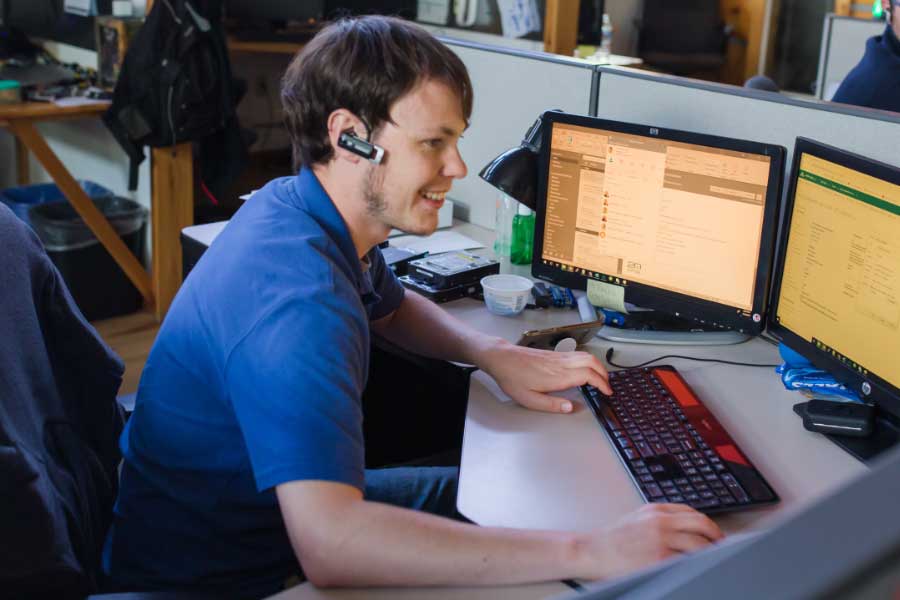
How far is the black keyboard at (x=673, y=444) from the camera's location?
1.21 metres

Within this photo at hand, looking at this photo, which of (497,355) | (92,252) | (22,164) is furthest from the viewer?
(22,164)

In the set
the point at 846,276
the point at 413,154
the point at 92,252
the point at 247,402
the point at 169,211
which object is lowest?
the point at 92,252

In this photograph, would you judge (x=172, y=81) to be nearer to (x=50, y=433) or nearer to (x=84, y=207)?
(x=84, y=207)

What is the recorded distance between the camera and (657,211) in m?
1.73

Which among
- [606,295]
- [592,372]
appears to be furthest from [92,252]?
[592,372]

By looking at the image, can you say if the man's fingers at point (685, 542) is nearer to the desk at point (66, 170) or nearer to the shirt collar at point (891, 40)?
the shirt collar at point (891, 40)

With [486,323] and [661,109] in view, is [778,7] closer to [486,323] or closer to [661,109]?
[661,109]

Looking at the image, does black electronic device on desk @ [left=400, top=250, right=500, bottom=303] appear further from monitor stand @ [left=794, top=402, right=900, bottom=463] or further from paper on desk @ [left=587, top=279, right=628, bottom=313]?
monitor stand @ [left=794, top=402, right=900, bottom=463]

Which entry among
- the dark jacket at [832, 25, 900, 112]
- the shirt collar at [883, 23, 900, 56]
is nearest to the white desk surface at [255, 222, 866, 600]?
the dark jacket at [832, 25, 900, 112]

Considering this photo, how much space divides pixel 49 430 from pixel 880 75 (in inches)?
75.2

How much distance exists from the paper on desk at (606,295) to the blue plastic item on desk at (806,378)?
31 centimetres

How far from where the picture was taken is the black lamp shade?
187 cm

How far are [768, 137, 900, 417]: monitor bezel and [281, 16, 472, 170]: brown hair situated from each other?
1.79 feet

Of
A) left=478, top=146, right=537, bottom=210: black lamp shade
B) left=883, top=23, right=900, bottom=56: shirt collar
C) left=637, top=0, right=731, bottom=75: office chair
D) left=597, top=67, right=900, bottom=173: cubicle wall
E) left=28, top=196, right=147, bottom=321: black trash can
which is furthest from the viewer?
left=637, top=0, right=731, bottom=75: office chair
